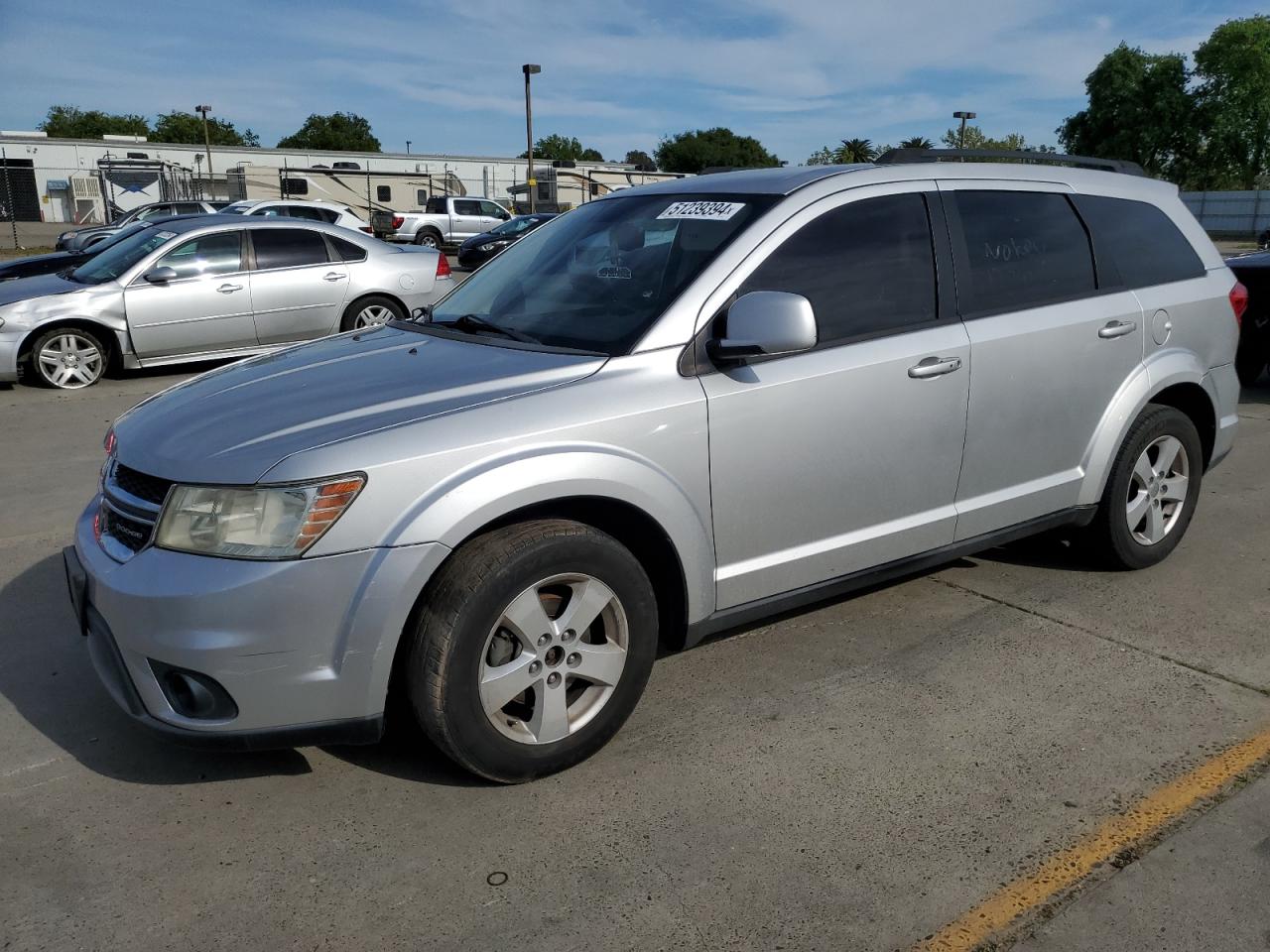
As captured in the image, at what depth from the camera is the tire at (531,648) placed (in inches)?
112

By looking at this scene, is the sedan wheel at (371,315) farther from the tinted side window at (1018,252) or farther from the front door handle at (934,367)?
the front door handle at (934,367)

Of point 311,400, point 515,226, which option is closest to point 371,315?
point 311,400

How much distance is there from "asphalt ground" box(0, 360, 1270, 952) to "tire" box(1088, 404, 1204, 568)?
0.46m

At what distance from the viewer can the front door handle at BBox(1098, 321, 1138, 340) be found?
4336 mm

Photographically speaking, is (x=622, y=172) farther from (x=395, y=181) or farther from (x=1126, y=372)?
(x=1126, y=372)

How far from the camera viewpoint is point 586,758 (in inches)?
128

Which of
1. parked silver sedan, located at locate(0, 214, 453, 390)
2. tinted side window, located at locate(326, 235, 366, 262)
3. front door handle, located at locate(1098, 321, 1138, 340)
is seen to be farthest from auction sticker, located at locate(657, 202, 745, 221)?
tinted side window, located at locate(326, 235, 366, 262)

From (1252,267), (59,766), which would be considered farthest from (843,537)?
(1252,267)

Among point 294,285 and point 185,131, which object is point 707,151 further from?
point 294,285

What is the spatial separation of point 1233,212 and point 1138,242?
2165 inches

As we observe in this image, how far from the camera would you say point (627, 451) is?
3.12 m

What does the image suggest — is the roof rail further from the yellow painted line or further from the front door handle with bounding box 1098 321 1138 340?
the yellow painted line

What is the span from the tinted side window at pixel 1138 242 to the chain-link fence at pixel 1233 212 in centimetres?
5154

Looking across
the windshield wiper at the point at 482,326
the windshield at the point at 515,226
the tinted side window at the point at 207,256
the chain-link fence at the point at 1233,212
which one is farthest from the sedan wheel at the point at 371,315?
the chain-link fence at the point at 1233,212
